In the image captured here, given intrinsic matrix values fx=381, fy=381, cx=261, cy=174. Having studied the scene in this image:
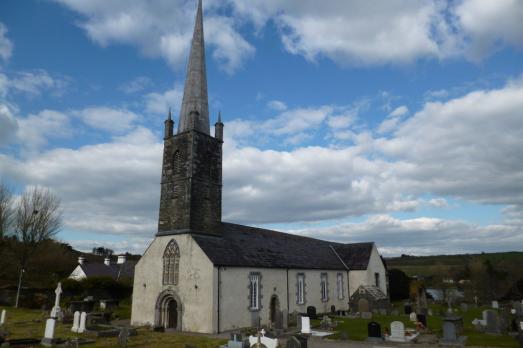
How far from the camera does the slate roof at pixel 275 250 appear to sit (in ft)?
84.3

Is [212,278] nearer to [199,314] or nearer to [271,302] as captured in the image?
[199,314]

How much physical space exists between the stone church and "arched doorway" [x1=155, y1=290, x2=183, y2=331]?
2.5 inches

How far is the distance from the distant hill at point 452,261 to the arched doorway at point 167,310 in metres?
46.4

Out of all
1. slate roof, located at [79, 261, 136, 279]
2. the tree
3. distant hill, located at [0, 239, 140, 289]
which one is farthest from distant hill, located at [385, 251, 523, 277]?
distant hill, located at [0, 239, 140, 289]

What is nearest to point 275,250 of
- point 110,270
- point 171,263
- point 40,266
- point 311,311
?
point 311,311

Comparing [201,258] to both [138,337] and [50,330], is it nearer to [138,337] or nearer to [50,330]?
[138,337]

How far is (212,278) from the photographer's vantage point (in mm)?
23281

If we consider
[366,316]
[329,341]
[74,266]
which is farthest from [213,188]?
[74,266]

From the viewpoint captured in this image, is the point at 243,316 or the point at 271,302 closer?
the point at 243,316

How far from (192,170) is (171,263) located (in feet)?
21.2

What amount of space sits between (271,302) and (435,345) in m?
12.0

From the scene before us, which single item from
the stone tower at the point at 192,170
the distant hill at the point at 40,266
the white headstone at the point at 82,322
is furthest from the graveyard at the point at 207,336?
the distant hill at the point at 40,266

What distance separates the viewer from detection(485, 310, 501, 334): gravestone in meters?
21.8

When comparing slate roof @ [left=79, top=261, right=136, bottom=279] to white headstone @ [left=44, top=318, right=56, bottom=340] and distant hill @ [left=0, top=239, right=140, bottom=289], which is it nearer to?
distant hill @ [left=0, top=239, right=140, bottom=289]
